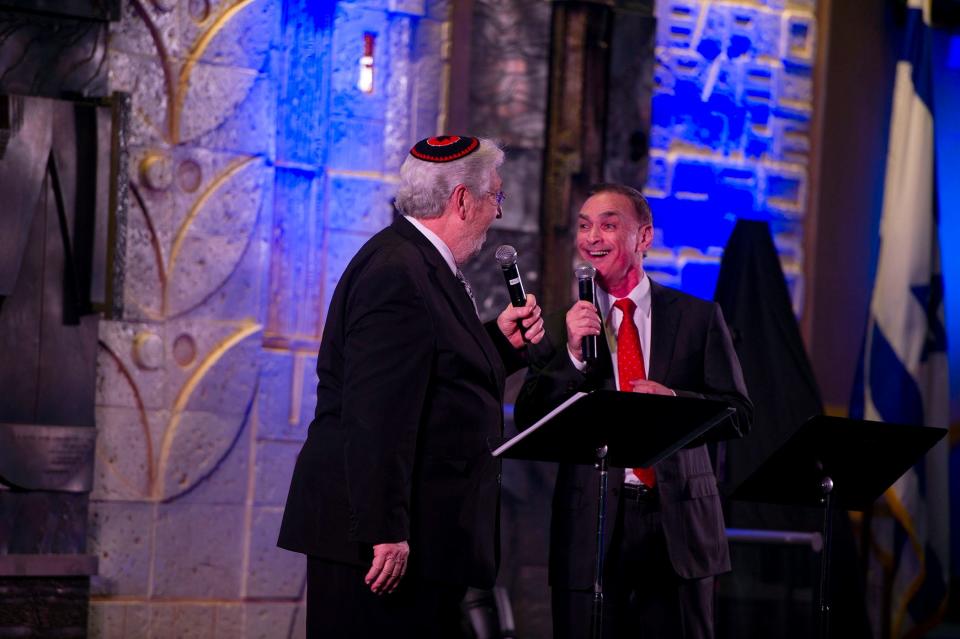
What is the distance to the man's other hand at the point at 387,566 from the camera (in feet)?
8.52

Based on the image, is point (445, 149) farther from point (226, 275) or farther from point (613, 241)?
point (226, 275)

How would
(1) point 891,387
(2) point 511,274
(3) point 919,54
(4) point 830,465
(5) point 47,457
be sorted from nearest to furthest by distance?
(2) point 511,274 → (4) point 830,465 → (5) point 47,457 → (1) point 891,387 → (3) point 919,54

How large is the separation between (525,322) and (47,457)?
85.6 inches

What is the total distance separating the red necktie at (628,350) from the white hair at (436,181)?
0.69 m

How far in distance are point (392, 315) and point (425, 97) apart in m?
2.49

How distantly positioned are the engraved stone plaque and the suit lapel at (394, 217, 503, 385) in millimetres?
2124

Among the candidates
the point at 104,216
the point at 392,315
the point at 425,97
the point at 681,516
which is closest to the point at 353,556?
the point at 392,315

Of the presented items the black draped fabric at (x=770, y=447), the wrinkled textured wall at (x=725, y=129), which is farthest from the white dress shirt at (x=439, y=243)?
the wrinkled textured wall at (x=725, y=129)

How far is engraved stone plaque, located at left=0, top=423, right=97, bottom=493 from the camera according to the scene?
14.5ft

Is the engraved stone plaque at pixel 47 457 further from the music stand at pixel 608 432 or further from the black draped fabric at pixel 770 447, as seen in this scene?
the black draped fabric at pixel 770 447

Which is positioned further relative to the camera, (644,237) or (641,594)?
(644,237)

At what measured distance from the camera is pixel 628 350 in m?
3.44

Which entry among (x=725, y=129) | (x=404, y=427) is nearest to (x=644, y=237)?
(x=404, y=427)

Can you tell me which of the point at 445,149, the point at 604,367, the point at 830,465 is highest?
the point at 445,149
